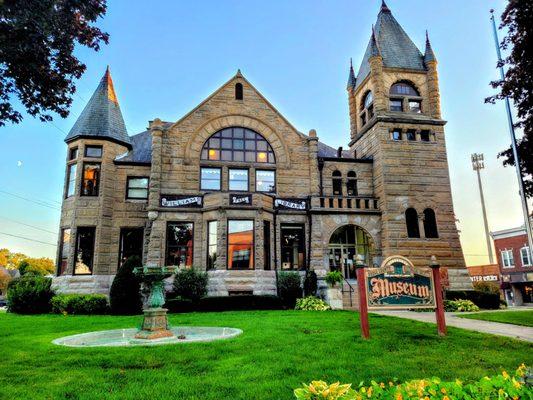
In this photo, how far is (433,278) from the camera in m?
11.3

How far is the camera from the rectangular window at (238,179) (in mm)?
25984

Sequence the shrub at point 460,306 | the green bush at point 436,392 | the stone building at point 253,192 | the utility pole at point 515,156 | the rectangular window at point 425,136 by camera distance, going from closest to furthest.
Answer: the green bush at point 436,392, the utility pole at point 515,156, the shrub at point 460,306, the stone building at point 253,192, the rectangular window at point 425,136

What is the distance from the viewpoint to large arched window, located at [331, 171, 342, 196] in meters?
28.1

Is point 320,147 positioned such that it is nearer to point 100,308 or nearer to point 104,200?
point 104,200

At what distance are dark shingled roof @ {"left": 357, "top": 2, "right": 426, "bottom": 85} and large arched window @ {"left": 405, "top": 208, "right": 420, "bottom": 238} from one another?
1102 centimetres

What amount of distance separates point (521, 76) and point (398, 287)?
35.4 feet

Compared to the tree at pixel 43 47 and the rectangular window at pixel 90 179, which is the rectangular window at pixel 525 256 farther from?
the tree at pixel 43 47

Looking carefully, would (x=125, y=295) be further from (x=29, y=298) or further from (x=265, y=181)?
(x=265, y=181)

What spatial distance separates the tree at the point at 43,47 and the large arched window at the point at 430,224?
22.9 meters

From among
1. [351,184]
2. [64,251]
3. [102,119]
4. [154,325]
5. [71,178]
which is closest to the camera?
[154,325]

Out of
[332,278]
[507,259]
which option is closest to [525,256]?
[507,259]

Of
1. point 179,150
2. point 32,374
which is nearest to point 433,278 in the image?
point 32,374

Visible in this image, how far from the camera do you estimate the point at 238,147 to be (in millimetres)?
26719

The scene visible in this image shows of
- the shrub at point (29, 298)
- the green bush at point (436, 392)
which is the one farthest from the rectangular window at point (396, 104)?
the green bush at point (436, 392)
